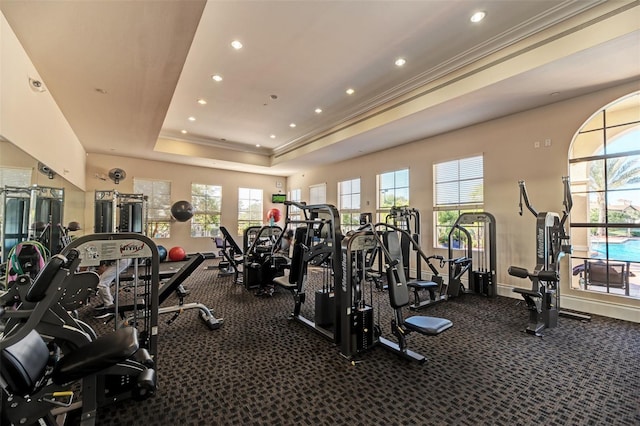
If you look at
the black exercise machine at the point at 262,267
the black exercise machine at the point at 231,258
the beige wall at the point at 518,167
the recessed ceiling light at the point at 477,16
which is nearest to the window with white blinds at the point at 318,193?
the beige wall at the point at 518,167

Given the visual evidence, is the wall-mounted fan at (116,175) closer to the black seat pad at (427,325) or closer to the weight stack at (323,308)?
the weight stack at (323,308)

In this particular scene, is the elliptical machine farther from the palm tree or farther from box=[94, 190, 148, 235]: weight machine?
box=[94, 190, 148, 235]: weight machine

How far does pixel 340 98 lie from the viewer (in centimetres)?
550

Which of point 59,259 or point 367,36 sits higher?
point 367,36

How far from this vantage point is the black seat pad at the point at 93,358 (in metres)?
1.55

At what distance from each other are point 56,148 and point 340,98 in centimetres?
502

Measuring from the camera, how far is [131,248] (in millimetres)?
2158

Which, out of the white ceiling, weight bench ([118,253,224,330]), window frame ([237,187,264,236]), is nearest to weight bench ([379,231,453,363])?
weight bench ([118,253,224,330])

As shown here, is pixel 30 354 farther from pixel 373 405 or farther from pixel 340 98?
pixel 340 98

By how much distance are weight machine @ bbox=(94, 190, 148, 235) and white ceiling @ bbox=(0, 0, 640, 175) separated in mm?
1989

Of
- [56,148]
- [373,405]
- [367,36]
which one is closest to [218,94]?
[56,148]

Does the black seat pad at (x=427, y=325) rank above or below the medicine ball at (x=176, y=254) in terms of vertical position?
above

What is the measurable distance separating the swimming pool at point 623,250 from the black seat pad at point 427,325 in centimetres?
370

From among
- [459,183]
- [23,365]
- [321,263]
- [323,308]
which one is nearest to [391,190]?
[459,183]
